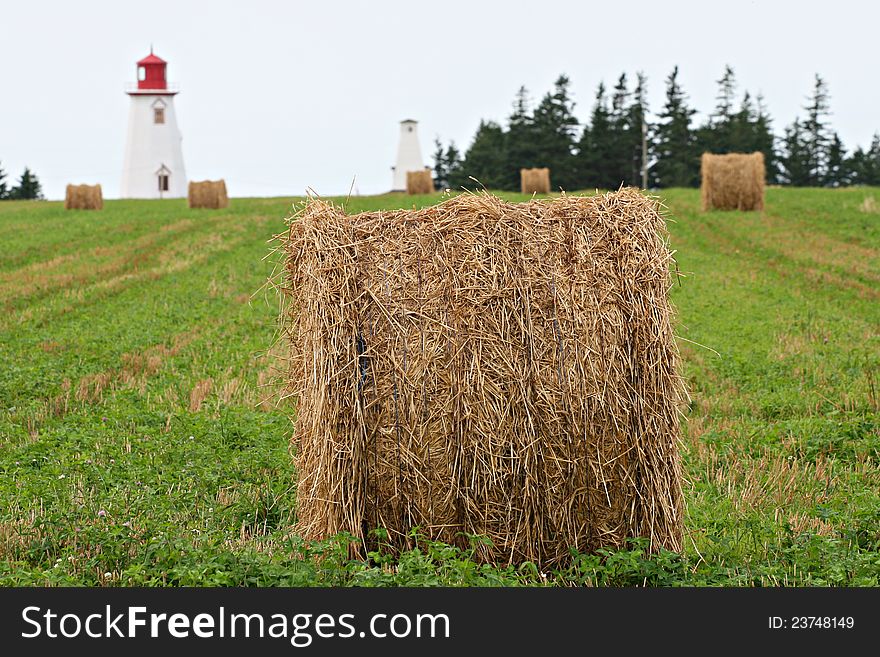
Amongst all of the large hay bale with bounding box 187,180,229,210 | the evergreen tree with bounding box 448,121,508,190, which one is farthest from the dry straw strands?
the evergreen tree with bounding box 448,121,508,190

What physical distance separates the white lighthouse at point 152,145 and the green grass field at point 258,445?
5041 centimetres

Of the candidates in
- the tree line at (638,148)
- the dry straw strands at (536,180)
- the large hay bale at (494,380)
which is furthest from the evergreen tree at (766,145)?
the large hay bale at (494,380)

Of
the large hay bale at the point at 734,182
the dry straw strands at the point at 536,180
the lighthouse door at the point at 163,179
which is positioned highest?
the lighthouse door at the point at 163,179

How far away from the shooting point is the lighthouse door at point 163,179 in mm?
70062

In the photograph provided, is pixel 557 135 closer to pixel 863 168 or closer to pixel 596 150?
pixel 596 150

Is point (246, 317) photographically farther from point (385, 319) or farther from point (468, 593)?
point (468, 593)

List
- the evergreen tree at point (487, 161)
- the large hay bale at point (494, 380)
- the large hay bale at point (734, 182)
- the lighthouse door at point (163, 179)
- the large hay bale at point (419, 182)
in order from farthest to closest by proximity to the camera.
→ the evergreen tree at point (487, 161), the lighthouse door at point (163, 179), the large hay bale at point (419, 182), the large hay bale at point (734, 182), the large hay bale at point (494, 380)

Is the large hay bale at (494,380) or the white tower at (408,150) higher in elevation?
the white tower at (408,150)

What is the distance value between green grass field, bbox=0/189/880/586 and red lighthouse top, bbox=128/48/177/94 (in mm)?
54547

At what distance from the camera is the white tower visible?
82625 millimetres

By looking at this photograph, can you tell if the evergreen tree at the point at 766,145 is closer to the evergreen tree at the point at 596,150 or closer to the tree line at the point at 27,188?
the evergreen tree at the point at 596,150

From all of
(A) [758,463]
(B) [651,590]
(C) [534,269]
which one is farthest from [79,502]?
(A) [758,463]

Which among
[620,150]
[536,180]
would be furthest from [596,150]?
[536,180]

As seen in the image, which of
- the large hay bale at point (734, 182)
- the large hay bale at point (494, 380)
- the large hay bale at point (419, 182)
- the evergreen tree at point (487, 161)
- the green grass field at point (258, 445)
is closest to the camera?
the green grass field at point (258, 445)
